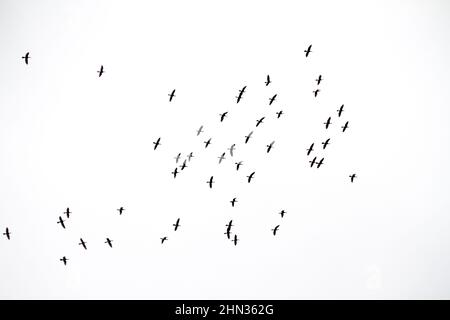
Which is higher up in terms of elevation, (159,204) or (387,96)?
(387,96)

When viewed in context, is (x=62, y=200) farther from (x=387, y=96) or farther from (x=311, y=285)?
(x=387, y=96)

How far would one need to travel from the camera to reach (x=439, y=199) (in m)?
71.1

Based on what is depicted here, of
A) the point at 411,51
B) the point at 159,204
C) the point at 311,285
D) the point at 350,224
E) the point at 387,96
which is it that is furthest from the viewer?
the point at 411,51

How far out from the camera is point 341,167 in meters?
70.2

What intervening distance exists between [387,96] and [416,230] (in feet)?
113
